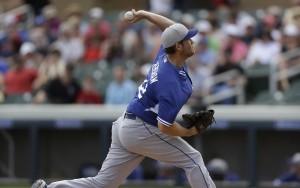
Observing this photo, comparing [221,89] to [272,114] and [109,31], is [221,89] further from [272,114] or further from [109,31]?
[109,31]

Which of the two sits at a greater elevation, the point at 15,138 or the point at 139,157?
the point at 139,157

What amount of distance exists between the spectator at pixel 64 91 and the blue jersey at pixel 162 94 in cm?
649

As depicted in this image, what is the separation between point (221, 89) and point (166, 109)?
640cm

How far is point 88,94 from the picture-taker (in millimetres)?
13617

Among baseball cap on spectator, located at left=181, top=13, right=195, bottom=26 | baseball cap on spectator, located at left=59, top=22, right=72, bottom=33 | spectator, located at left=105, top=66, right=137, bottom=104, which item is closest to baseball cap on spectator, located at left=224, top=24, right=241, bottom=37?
baseball cap on spectator, located at left=181, top=13, right=195, bottom=26

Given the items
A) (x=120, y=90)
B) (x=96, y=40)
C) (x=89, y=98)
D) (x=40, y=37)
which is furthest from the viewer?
(x=40, y=37)

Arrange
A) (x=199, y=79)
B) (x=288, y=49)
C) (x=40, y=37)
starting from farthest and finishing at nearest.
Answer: (x=40, y=37) → (x=288, y=49) → (x=199, y=79)

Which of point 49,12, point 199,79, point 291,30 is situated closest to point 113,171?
point 199,79

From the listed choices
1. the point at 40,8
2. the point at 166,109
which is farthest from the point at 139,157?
the point at 40,8

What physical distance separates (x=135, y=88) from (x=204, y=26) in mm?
1959

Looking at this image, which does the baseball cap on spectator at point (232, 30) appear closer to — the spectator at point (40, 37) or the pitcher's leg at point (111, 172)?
the spectator at point (40, 37)

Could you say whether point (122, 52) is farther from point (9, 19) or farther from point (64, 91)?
point (9, 19)

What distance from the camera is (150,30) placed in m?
14.9

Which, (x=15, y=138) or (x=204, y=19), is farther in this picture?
(x=204, y=19)
